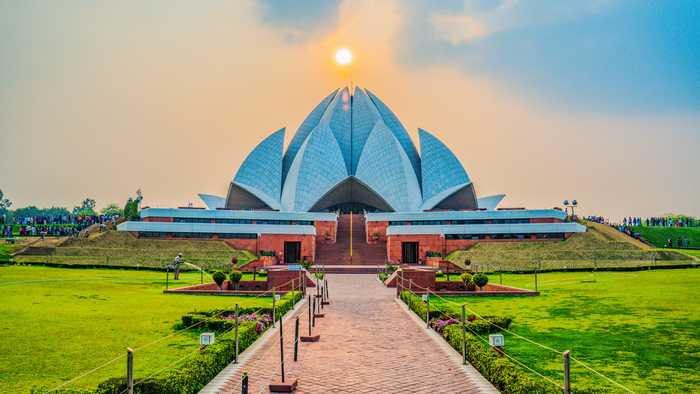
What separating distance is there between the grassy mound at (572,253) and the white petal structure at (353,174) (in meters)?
11.7

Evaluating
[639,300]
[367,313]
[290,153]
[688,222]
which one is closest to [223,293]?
[367,313]

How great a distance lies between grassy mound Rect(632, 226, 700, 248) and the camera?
32938mm

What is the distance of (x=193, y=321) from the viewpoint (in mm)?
9109

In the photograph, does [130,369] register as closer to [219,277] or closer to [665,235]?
[219,277]

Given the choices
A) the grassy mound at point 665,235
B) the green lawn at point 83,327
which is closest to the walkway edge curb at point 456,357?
the green lawn at point 83,327

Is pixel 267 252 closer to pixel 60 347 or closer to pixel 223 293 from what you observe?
pixel 223 293

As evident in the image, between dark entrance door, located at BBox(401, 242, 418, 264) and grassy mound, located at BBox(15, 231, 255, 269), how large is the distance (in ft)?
27.6

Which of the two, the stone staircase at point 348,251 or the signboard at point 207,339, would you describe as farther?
the stone staircase at point 348,251

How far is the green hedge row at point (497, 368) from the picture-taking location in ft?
16.1

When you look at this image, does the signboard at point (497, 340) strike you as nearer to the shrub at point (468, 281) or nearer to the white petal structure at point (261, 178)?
the shrub at point (468, 281)

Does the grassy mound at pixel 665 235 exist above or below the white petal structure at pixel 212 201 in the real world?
below

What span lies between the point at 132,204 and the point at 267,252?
1347 centimetres

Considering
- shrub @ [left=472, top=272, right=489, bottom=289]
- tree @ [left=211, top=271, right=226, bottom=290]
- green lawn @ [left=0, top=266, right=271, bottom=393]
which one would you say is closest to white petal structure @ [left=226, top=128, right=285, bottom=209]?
tree @ [left=211, top=271, right=226, bottom=290]

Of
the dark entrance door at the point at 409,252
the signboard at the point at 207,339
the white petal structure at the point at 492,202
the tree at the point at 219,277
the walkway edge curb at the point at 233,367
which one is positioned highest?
the white petal structure at the point at 492,202
